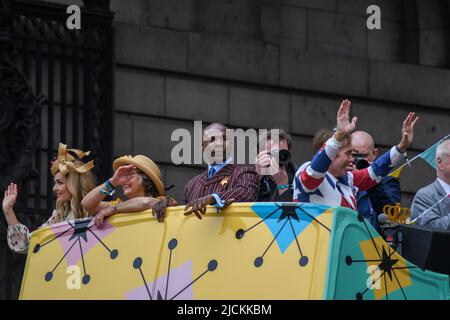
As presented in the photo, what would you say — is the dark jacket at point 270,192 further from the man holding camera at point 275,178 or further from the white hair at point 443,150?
the white hair at point 443,150

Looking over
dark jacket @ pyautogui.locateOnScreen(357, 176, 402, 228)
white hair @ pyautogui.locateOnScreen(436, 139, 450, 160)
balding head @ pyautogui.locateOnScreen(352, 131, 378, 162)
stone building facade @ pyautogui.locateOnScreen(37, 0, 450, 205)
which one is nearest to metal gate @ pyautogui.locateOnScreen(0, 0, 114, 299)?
stone building facade @ pyautogui.locateOnScreen(37, 0, 450, 205)

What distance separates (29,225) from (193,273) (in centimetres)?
625

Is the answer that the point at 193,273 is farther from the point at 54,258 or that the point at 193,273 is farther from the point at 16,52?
the point at 16,52

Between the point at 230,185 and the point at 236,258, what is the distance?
1299mm

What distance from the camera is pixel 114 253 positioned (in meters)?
10.1

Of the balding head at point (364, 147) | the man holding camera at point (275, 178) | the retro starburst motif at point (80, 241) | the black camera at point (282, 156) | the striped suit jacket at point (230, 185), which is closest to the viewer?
the retro starburst motif at point (80, 241)

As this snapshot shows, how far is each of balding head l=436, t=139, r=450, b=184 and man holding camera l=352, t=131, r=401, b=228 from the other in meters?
0.61

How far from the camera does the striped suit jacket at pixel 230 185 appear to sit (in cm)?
1045

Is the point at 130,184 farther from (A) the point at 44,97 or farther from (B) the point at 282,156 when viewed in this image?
(A) the point at 44,97

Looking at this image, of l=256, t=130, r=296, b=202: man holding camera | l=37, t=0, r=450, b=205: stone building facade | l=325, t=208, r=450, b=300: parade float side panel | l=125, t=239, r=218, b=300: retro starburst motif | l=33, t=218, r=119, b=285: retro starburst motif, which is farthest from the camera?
l=37, t=0, r=450, b=205: stone building facade

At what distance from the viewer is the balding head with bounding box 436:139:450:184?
11.4m

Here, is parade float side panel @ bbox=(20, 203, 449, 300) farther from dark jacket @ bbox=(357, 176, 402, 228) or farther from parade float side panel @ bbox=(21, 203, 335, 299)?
dark jacket @ bbox=(357, 176, 402, 228)

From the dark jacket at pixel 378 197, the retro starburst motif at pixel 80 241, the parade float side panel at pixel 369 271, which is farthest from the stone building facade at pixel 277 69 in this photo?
the parade float side panel at pixel 369 271

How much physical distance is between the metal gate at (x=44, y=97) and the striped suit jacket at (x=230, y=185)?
16.2 ft
